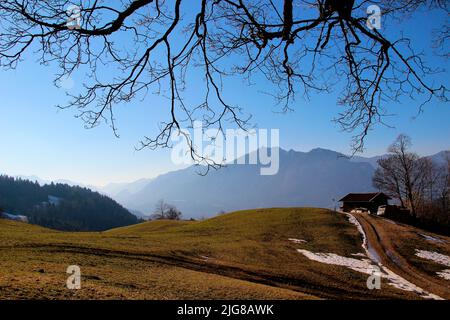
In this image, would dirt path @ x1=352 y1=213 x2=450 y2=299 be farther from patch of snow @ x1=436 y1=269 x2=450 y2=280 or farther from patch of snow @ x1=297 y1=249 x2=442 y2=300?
patch of snow @ x1=436 y1=269 x2=450 y2=280

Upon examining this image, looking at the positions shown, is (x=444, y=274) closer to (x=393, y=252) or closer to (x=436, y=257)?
(x=436, y=257)

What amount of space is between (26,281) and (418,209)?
83.0 meters

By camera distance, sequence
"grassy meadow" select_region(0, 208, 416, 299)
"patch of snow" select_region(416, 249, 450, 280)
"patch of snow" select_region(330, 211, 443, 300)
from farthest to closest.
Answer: "patch of snow" select_region(416, 249, 450, 280), "patch of snow" select_region(330, 211, 443, 300), "grassy meadow" select_region(0, 208, 416, 299)

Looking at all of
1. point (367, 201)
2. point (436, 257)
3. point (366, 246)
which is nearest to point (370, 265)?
point (366, 246)

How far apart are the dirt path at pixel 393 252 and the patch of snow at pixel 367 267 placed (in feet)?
2.55

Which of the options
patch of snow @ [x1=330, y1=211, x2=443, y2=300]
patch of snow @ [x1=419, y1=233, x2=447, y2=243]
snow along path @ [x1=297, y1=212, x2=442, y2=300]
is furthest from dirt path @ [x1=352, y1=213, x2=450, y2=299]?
patch of snow @ [x1=419, y1=233, x2=447, y2=243]

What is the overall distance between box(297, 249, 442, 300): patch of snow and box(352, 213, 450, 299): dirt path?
78cm

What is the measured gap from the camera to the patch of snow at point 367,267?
2356 centimetres

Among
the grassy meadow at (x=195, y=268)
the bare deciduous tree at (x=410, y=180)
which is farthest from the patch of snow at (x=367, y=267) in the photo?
the bare deciduous tree at (x=410, y=180)

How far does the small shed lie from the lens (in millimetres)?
70438

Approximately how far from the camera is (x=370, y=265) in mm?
30312

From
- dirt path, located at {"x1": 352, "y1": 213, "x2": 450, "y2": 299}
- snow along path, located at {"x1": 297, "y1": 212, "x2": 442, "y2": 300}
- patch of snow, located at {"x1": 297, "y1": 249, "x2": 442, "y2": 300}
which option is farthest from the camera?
dirt path, located at {"x1": 352, "y1": 213, "x2": 450, "y2": 299}
